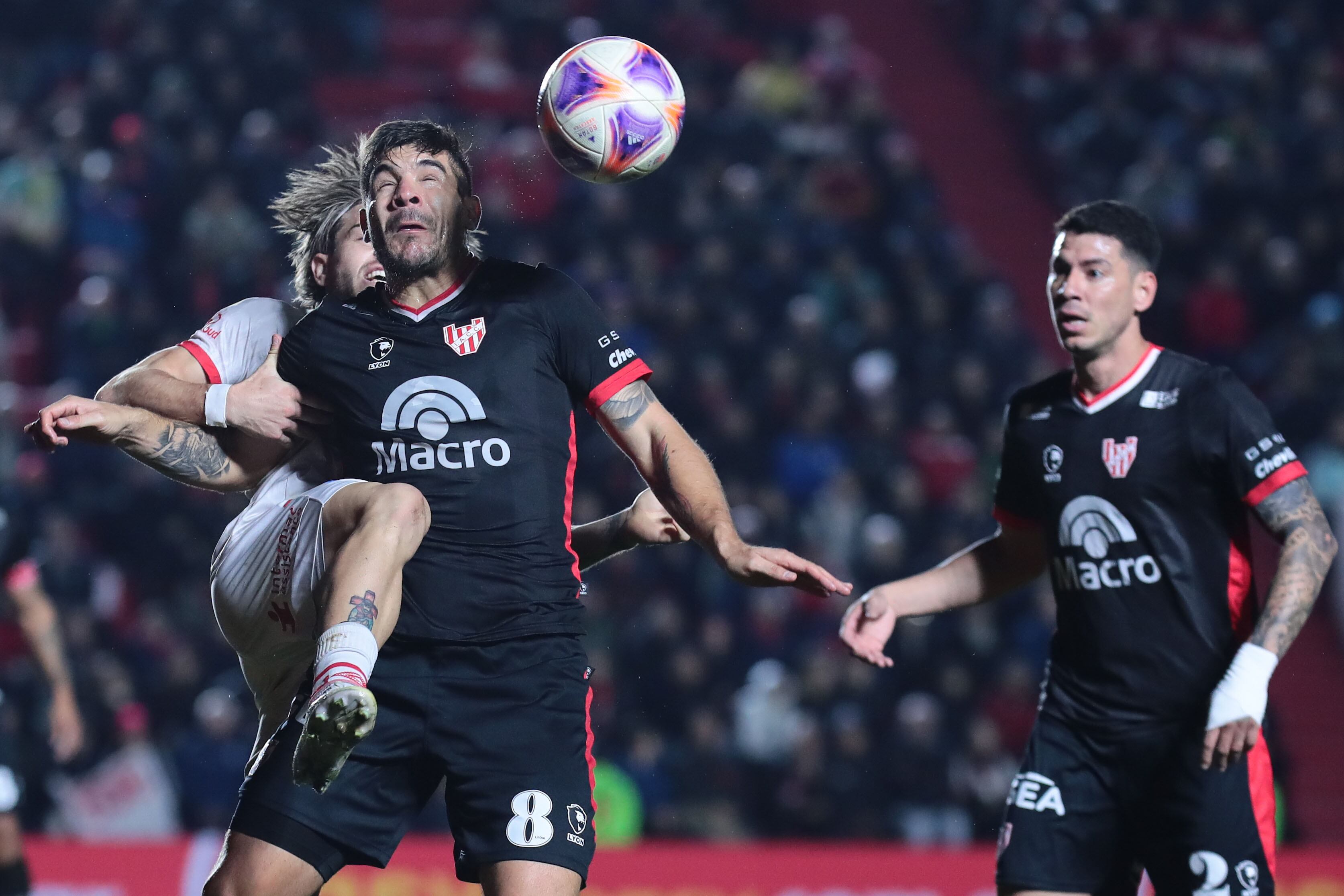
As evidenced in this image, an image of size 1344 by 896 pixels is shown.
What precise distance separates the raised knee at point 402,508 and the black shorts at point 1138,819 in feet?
6.94

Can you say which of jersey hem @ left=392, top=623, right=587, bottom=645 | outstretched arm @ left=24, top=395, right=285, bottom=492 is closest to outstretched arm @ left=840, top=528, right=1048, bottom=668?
jersey hem @ left=392, top=623, right=587, bottom=645

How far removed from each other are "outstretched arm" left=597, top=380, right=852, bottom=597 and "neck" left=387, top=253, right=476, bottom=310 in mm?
592

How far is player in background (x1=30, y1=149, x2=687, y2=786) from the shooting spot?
4047 millimetres

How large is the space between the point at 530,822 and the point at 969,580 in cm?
197

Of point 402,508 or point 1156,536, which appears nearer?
point 402,508

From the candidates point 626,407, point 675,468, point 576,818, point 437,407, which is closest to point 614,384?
point 626,407

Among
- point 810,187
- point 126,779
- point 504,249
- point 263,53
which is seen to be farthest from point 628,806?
point 263,53

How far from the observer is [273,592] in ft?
14.7

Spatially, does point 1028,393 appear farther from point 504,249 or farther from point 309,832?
point 504,249

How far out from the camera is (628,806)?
9977mm

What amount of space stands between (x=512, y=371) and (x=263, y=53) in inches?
446

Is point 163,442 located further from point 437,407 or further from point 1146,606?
point 1146,606

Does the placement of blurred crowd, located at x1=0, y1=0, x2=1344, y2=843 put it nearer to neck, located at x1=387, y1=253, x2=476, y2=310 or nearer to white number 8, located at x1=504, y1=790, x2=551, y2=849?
white number 8, located at x1=504, y1=790, x2=551, y2=849

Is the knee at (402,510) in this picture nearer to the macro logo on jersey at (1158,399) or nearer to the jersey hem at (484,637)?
the jersey hem at (484,637)
